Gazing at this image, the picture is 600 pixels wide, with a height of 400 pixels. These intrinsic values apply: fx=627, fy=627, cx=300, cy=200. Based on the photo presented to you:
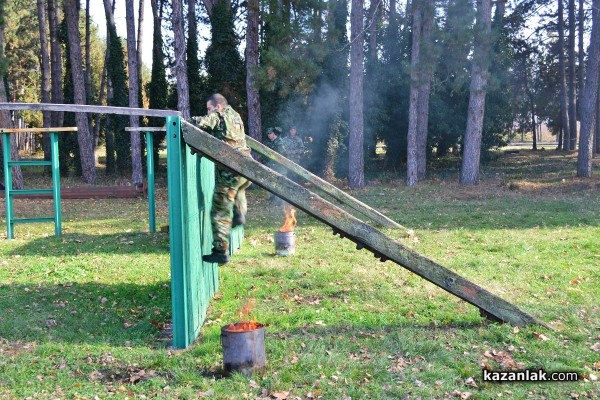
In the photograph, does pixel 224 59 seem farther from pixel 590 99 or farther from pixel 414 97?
pixel 590 99

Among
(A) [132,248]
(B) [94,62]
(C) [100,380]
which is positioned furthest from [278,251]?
(B) [94,62]

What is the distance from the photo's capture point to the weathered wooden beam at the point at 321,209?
5871 millimetres

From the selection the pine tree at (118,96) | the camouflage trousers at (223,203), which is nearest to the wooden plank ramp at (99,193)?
the pine tree at (118,96)

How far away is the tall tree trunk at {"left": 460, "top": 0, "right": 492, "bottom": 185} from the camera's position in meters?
21.8

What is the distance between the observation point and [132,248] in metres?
11.2

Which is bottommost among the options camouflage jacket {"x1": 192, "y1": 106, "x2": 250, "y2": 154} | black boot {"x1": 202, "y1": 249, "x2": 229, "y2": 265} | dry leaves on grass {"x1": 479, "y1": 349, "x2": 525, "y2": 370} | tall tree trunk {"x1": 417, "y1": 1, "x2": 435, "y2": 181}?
dry leaves on grass {"x1": 479, "y1": 349, "x2": 525, "y2": 370}

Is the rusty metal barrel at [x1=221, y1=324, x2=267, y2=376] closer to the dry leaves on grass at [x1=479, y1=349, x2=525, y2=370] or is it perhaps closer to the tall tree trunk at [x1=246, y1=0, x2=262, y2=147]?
the dry leaves on grass at [x1=479, y1=349, x2=525, y2=370]

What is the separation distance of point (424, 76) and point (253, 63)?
21.1ft

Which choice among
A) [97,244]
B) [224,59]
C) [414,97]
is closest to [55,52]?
[224,59]

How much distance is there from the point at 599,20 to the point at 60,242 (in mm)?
19706

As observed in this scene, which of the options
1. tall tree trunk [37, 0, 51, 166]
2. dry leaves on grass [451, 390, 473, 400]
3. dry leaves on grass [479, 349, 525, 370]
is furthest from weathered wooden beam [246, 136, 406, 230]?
tall tree trunk [37, 0, 51, 166]

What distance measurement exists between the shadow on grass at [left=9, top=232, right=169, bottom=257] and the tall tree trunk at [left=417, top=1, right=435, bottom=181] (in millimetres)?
13472

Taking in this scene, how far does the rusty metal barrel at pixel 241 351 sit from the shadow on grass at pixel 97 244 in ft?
19.2
